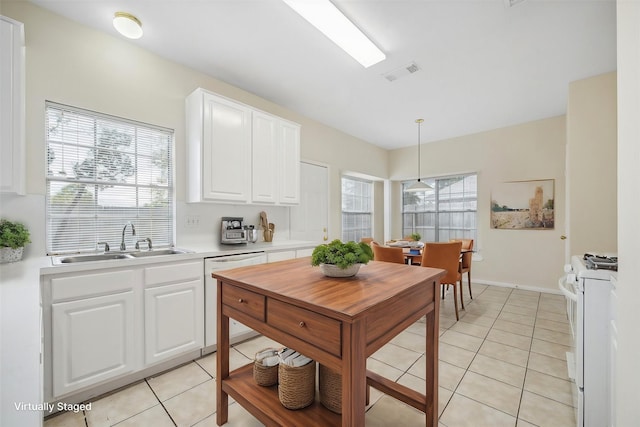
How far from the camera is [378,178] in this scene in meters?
6.00

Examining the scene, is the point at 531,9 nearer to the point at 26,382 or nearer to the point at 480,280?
the point at 26,382

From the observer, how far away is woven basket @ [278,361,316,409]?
140 centimetres

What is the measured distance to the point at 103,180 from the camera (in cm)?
244

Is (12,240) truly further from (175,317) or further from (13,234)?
(175,317)

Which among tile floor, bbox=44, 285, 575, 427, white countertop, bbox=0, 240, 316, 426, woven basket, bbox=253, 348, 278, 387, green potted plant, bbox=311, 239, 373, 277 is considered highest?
green potted plant, bbox=311, 239, 373, 277

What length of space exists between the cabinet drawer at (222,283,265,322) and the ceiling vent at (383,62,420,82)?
2773 millimetres

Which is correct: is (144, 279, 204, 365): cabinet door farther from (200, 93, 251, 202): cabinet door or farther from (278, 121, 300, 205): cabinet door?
(278, 121, 300, 205): cabinet door

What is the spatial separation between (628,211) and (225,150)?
9.43ft

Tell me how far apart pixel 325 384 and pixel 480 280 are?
4.70 meters

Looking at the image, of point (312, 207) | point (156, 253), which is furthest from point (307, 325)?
point (312, 207)

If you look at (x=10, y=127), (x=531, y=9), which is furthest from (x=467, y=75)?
(x=10, y=127)

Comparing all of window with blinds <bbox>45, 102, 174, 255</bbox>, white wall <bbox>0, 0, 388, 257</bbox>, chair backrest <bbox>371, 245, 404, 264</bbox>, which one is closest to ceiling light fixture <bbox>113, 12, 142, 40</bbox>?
white wall <bbox>0, 0, 388, 257</bbox>

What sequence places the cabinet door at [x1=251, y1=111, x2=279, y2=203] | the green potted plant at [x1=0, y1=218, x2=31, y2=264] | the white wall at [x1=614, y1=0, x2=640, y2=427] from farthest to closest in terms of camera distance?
the cabinet door at [x1=251, y1=111, x2=279, y2=203] → the green potted plant at [x1=0, y1=218, x2=31, y2=264] → the white wall at [x1=614, y1=0, x2=640, y2=427]

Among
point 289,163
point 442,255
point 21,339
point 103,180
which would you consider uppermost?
point 289,163
